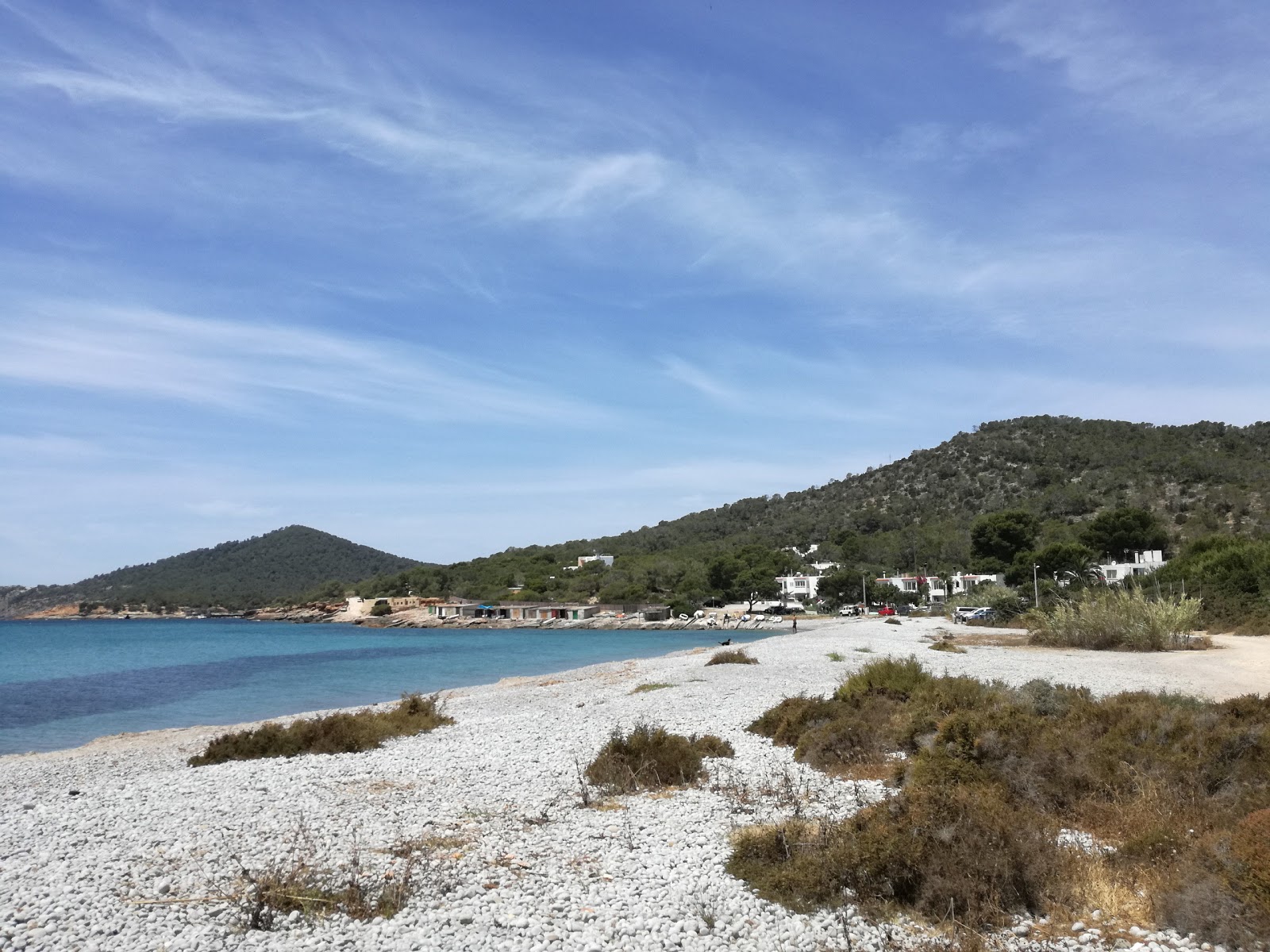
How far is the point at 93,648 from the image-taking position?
227 ft

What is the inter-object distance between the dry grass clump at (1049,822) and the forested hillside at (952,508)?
7433 centimetres

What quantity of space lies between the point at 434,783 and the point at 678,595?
98.4 metres

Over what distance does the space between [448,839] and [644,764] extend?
2.88 meters

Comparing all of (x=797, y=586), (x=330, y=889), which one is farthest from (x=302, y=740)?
(x=797, y=586)

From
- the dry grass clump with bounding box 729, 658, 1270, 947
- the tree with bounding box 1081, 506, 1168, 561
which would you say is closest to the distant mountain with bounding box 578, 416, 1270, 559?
the tree with bounding box 1081, 506, 1168, 561

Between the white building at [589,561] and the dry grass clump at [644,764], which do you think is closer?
the dry grass clump at [644,764]

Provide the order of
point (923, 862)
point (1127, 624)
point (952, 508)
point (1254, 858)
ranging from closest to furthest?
point (1254, 858)
point (923, 862)
point (1127, 624)
point (952, 508)

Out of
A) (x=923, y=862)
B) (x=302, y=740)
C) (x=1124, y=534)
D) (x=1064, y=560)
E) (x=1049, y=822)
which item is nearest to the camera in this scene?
(x=923, y=862)

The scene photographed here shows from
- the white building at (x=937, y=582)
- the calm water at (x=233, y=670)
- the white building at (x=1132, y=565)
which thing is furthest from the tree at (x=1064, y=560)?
the calm water at (x=233, y=670)

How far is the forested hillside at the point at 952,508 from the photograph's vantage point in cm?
9356

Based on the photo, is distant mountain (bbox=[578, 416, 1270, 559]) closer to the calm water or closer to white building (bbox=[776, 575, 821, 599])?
white building (bbox=[776, 575, 821, 599])

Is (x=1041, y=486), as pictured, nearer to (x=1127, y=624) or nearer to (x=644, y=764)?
(x=1127, y=624)

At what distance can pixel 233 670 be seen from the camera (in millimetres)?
47469

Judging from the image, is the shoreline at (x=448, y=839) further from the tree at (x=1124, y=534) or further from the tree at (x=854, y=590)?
the tree at (x=854, y=590)
